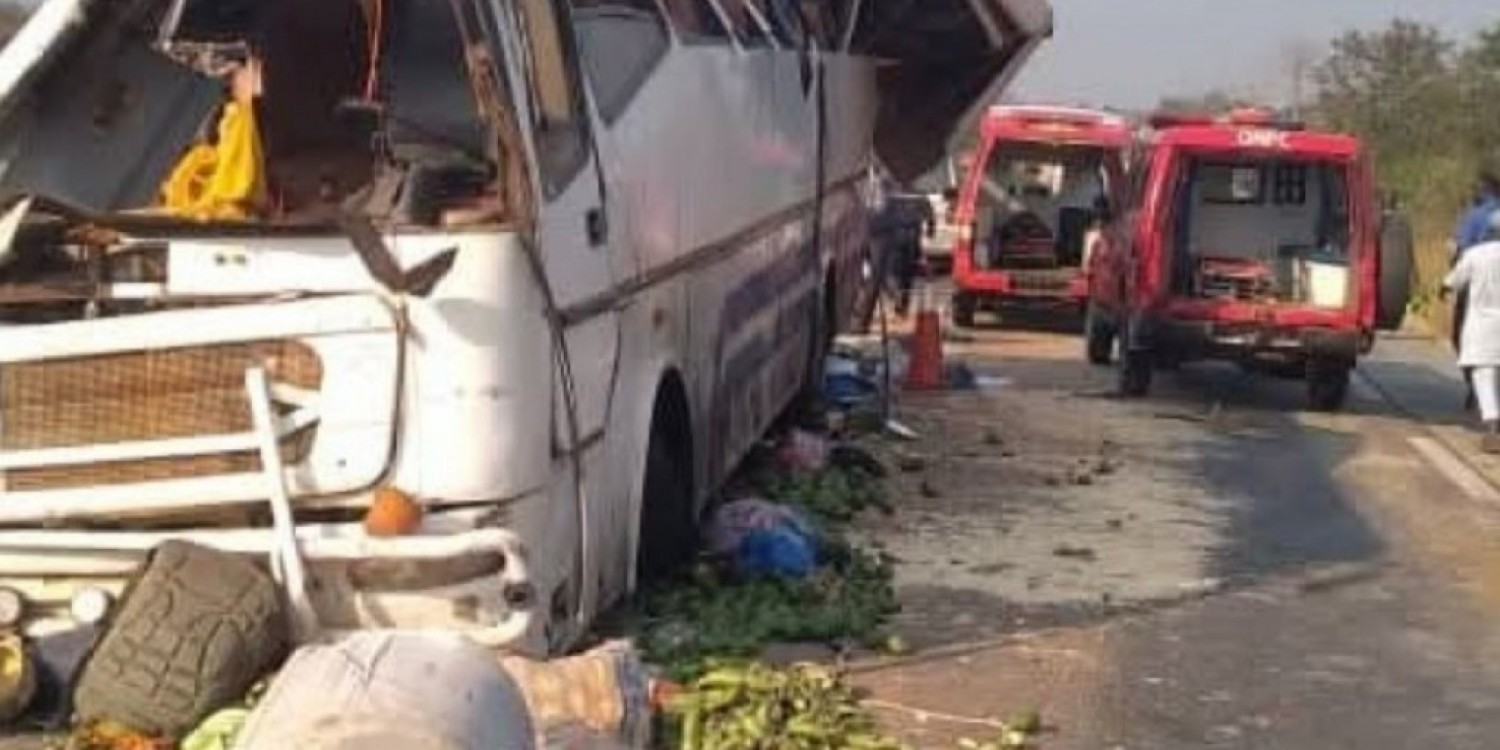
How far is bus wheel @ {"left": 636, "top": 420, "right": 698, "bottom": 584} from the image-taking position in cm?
837

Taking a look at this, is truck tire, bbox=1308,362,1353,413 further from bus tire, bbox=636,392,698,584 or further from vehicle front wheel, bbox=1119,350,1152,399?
bus tire, bbox=636,392,698,584

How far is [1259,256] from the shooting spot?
19.0 metres

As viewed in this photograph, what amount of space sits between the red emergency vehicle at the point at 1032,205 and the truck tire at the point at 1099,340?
285 centimetres

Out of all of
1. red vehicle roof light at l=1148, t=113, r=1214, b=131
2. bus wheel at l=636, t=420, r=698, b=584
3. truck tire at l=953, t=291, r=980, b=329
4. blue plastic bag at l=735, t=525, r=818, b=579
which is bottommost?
truck tire at l=953, t=291, r=980, b=329

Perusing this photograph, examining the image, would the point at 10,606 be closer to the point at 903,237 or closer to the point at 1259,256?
the point at 1259,256

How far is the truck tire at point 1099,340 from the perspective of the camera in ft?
68.6

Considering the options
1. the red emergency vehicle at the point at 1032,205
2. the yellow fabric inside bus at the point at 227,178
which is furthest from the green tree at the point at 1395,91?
the yellow fabric inside bus at the point at 227,178

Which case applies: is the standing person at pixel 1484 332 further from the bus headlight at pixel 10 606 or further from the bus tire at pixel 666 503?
the bus headlight at pixel 10 606

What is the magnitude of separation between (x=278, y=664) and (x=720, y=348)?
3.61 m

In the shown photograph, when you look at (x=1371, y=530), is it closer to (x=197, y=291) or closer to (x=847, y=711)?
(x=847, y=711)

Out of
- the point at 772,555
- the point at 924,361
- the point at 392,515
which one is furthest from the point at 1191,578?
the point at 924,361

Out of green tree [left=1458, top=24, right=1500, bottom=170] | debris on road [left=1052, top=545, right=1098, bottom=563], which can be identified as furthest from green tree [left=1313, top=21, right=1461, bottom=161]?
debris on road [left=1052, top=545, right=1098, bottom=563]

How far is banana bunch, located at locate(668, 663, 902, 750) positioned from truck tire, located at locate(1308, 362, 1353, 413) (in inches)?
458

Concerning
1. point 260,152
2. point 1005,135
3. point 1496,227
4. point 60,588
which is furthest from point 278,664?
point 1005,135
